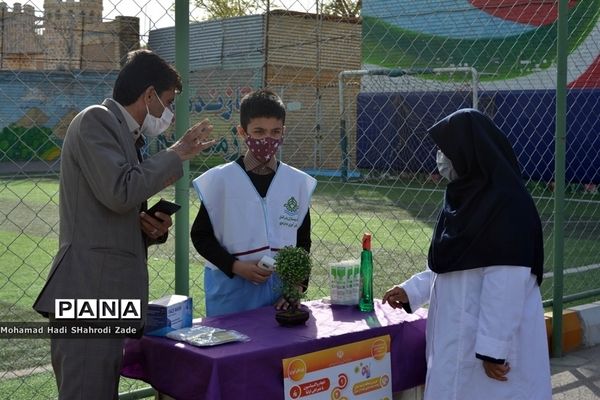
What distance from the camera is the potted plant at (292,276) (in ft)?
10.8

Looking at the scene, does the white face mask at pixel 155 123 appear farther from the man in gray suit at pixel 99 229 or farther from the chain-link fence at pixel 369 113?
the chain-link fence at pixel 369 113

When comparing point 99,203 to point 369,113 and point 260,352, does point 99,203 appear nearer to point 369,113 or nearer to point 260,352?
point 260,352

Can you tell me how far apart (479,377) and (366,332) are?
49 centimetres

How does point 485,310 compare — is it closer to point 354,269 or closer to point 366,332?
point 366,332

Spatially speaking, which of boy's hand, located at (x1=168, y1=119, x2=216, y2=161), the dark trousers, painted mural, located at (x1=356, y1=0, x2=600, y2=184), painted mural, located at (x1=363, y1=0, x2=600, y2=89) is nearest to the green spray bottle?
boy's hand, located at (x1=168, y1=119, x2=216, y2=161)

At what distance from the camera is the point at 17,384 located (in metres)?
4.83

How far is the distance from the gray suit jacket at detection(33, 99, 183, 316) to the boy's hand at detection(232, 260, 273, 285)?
2.55 ft

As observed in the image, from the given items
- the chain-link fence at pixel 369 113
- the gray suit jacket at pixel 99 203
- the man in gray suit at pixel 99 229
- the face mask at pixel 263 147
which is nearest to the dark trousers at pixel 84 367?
the man in gray suit at pixel 99 229

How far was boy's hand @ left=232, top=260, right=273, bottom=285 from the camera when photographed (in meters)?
3.60

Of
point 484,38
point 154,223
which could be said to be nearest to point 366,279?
point 154,223

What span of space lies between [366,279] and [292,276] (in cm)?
57

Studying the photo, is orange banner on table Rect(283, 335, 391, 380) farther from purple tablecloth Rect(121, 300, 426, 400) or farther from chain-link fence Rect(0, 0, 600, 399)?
chain-link fence Rect(0, 0, 600, 399)

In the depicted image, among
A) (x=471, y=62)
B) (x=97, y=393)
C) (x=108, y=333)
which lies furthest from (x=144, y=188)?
(x=471, y=62)

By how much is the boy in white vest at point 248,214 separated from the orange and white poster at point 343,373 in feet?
A: 1.80
